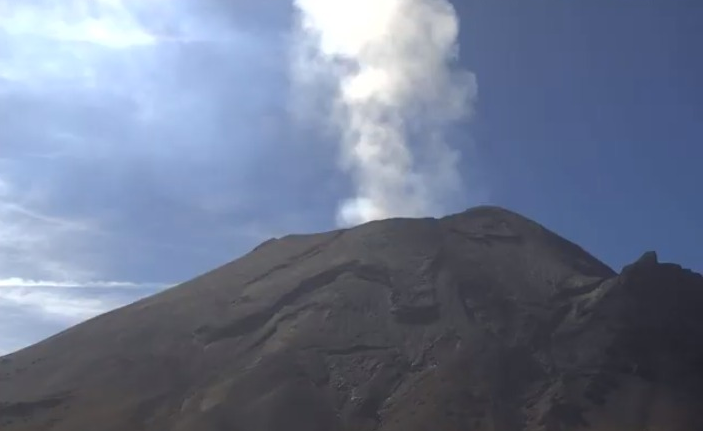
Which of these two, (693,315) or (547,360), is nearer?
(547,360)

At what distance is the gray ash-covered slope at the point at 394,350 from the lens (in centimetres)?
13425

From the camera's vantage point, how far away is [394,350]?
154m

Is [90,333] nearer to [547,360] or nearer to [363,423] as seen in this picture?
[363,423]

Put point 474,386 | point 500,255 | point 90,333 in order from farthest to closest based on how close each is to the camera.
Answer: point 500,255 → point 90,333 → point 474,386

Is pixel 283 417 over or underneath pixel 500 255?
underneath

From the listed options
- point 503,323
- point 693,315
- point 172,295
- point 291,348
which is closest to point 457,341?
point 503,323

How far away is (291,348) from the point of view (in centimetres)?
15250

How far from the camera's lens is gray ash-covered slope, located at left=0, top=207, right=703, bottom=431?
5285 inches

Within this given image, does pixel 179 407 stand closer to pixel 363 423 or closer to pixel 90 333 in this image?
pixel 363 423

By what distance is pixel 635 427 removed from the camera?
429 ft

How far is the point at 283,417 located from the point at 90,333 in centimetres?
5409

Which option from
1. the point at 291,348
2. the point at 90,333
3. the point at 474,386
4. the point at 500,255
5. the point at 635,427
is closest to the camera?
the point at 635,427

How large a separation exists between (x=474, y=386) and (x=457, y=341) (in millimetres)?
14189

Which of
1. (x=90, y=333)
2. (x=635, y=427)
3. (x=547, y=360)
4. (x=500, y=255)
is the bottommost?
(x=635, y=427)
